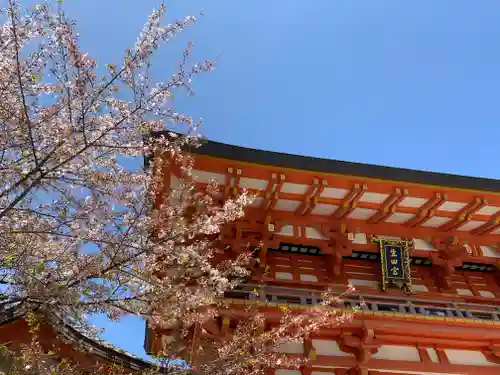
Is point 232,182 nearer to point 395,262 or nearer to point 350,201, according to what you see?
point 350,201

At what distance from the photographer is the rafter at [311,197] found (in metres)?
9.66

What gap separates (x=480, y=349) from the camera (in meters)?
9.00

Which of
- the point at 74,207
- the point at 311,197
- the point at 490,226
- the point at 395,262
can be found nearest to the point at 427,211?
the point at 395,262

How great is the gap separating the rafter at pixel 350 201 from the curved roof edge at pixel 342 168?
0.33 meters

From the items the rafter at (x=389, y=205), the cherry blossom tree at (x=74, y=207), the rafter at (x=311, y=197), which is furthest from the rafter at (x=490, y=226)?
the cherry blossom tree at (x=74, y=207)

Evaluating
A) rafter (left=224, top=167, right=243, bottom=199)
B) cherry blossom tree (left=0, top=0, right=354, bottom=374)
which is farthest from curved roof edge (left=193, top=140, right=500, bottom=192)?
cherry blossom tree (left=0, top=0, right=354, bottom=374)

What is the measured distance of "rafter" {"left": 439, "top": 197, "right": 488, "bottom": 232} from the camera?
34.0 feet

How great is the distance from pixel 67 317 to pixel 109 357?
3.95 m

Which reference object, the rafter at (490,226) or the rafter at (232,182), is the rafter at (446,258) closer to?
the rafter at (490,226)

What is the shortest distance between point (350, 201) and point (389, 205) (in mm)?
971

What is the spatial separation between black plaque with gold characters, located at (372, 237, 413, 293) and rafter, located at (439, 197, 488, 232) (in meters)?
1.16

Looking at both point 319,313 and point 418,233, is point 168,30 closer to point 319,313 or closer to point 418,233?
point 319,313

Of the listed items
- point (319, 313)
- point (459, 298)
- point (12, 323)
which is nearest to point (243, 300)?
point (319, 313)

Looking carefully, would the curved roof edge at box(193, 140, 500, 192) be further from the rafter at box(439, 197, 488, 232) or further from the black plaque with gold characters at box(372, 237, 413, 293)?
the black plaque with gold characters at box(372, 237, 413, 293)
